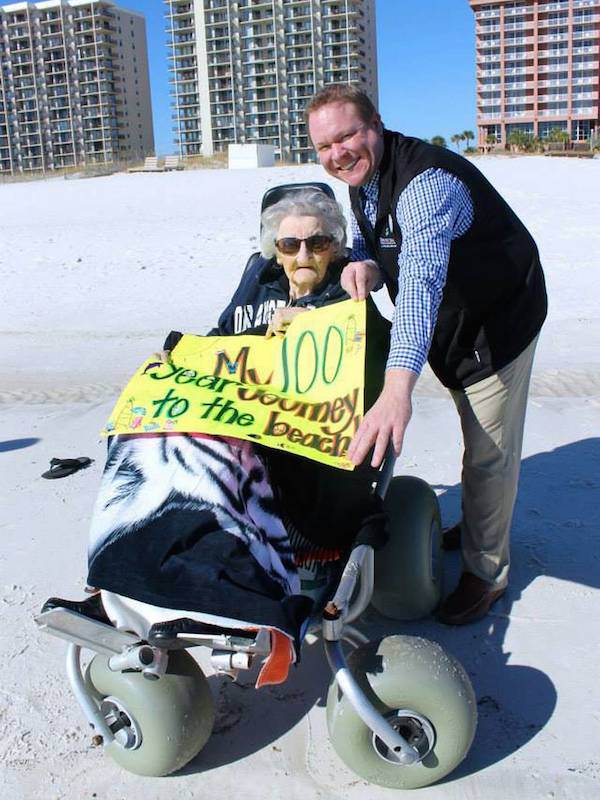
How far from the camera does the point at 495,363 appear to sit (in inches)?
110

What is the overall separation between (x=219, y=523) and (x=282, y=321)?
91 centimetres

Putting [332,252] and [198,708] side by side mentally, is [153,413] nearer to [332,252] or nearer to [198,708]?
[198,708]

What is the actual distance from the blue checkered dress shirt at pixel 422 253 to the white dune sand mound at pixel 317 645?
3.90ft

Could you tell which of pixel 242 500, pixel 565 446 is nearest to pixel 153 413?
pixel 242 500

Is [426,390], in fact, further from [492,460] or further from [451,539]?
[492,460]

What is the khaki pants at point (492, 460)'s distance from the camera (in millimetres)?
2865

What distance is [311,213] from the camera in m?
3.05

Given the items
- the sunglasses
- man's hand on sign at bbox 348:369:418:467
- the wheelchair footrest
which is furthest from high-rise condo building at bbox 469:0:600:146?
the wheelchair footrest

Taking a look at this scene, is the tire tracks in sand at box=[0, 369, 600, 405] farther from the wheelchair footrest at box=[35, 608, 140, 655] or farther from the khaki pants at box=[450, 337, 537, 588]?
the wheelchair footrest at box=[35, 608, 140, 655]

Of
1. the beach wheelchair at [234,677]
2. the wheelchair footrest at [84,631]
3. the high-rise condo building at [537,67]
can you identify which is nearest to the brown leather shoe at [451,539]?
the beach wheelchair at [234,677]

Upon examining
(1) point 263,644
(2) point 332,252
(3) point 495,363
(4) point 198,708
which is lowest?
(4) point 198,708

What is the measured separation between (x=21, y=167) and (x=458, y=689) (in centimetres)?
12404

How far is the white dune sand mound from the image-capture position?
7.53 ft

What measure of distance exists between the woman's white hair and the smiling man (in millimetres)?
95
